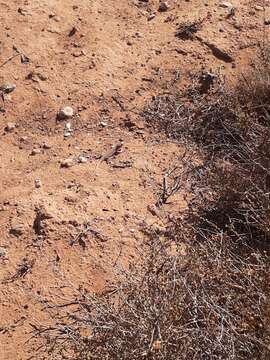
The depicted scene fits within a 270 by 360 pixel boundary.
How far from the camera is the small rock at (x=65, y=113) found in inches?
165

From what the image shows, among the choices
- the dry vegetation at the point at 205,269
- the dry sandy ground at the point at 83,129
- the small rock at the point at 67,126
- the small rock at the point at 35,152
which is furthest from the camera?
the small rock at the point at 67,126

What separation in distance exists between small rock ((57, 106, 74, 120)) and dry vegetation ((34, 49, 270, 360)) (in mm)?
500

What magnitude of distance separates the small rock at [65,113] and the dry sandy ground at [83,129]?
1.6 inches

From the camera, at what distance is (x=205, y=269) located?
3.05 m

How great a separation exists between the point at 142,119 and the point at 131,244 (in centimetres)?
103

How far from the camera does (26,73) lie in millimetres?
4398

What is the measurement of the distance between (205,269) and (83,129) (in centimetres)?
150

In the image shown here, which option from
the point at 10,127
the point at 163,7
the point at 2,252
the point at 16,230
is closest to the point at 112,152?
the point at 10,127

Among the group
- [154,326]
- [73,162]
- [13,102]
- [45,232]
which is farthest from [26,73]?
[154,326]

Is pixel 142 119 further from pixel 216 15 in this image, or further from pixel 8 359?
pixel 8 359

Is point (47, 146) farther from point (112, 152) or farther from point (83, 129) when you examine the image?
point (112, 152)

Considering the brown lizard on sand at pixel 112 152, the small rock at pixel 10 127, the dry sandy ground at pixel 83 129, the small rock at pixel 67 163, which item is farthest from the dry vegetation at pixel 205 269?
the small rock at pixel 10 127

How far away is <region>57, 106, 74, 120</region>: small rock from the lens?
420 cm

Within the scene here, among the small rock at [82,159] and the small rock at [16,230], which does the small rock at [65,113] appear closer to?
the small rock at [82,159]
